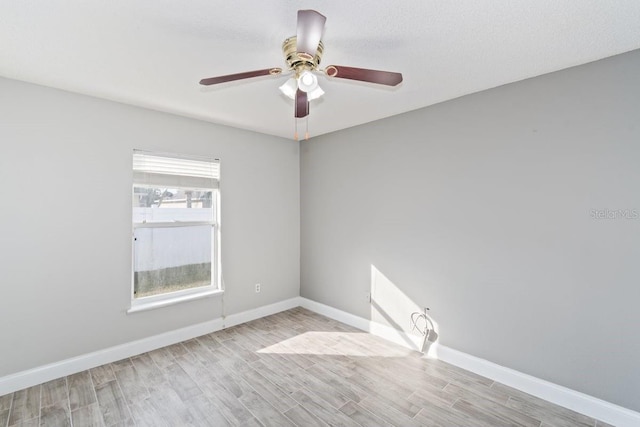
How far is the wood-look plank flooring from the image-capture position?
6.73 feet

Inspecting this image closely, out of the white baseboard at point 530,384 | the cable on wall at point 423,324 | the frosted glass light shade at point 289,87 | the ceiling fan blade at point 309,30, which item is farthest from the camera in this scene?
the cable on wall at point 423,324

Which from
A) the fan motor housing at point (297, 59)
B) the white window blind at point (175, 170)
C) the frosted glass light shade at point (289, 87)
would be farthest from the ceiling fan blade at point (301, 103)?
the white window blind at point (175, 170)

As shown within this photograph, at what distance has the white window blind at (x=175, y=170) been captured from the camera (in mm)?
2984

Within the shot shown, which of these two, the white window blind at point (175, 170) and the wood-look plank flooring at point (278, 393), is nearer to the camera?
the wood-look plank flooring at point (278, 393)

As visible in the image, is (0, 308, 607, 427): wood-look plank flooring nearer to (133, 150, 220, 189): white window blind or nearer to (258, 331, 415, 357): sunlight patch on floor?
(258, 331, 415, 357): sunlight patch on floor

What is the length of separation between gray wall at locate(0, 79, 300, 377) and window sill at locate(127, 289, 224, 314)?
67mm

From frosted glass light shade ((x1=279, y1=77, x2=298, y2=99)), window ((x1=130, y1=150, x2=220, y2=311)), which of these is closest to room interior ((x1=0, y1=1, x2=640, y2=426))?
window ((x1=130, y1=150, x2=220, y2=311))

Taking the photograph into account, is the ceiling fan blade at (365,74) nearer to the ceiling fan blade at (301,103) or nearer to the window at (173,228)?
the ceiling fan blade at (301,103)

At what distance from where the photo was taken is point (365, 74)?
63.7 inches

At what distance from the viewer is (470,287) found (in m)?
2.67

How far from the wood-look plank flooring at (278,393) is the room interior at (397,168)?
0.20 metres

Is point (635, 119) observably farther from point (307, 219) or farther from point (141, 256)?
point (141, 256)

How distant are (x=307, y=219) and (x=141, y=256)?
2.18 m

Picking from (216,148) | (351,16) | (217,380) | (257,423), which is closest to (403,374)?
(257,423)
